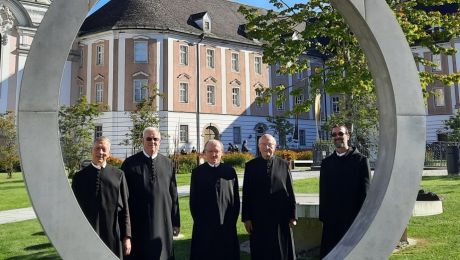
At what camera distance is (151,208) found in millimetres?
5191

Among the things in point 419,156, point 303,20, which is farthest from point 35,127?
point 303,20

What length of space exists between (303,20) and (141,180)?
6.48 meters

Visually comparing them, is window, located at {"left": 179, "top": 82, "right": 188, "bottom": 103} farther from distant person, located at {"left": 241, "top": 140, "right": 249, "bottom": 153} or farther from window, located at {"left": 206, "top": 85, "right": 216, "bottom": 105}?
distant person, located at {"left": 241, "top": 140, "right": 249, "bottom": 153}

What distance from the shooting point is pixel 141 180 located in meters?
5.25

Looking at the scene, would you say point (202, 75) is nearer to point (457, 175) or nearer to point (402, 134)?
point (457, 175)

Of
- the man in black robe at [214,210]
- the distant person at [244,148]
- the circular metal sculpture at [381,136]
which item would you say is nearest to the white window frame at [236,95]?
the distant person at [244,148]

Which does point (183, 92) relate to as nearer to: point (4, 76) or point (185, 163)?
point (185, 163)

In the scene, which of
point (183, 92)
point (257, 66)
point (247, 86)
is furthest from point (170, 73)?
point (257, 66)

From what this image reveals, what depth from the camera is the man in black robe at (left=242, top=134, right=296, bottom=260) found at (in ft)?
18.1

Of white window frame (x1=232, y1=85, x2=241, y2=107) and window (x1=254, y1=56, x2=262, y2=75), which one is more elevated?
window (x1=254, y1=56, x2=262, y2=75)

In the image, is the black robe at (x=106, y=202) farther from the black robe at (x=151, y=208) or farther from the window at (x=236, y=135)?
the window at (x=236, y=135)

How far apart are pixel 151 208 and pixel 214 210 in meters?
0.74

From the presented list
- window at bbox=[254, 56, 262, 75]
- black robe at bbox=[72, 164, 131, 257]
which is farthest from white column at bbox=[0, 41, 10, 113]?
black robe at bbox=[72, 164, 131, 257]

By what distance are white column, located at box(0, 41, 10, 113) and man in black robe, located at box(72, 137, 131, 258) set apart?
33.8 m
